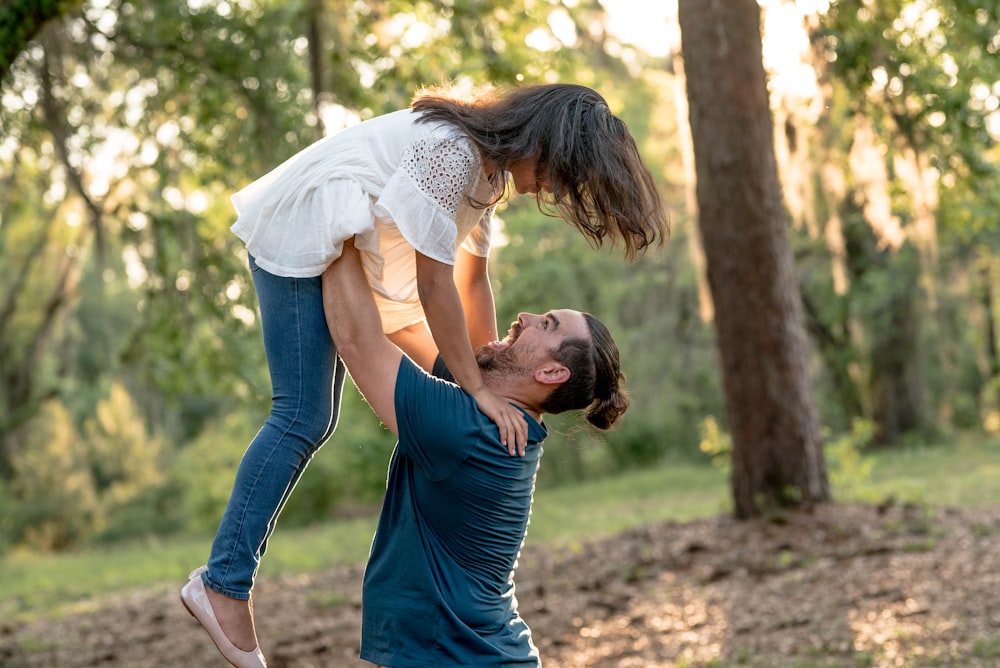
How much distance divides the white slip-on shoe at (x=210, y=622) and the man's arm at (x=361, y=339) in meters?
0.60

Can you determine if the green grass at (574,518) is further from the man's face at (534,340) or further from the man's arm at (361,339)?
the man's arm at (361,339)

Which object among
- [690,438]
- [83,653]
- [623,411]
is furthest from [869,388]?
[623,411]

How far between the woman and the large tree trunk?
4327 millimetres

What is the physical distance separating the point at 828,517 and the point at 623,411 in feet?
14.9

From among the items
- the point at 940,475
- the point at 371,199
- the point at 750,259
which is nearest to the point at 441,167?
the point at 371,199

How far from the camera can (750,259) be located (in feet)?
23.4

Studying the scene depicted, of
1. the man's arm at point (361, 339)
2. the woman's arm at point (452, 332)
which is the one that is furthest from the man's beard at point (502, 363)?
the man's arm at point (361, 339)

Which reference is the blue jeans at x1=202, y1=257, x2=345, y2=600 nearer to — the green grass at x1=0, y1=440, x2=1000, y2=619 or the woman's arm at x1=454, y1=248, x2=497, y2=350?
the woman's arm at x1=454, y1=248, x2=497, y2=350

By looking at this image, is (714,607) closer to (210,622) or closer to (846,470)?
(846,470)

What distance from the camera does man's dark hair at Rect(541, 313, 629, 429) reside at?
2.80 meters

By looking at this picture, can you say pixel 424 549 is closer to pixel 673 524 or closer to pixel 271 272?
pixel 271 272

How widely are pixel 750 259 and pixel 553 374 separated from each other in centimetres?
458

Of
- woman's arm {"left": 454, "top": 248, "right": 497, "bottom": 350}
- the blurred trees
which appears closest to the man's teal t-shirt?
woman's arm {"left": 454, "top": 248, "right": 497, "bottom": 350}

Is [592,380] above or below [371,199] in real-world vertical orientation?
below
